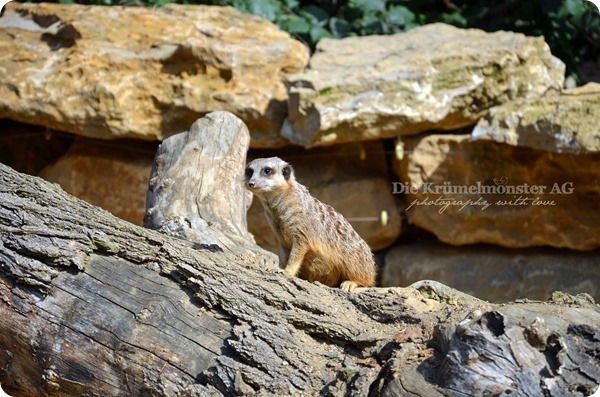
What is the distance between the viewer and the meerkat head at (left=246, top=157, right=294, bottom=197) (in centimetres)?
435

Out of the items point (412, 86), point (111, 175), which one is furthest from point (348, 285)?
point (111, 175)

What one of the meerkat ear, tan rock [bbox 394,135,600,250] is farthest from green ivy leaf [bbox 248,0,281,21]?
the meerkat ear

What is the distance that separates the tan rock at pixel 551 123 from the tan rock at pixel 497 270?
2.98 ft

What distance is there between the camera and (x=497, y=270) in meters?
6.19

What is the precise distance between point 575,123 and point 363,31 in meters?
2.07

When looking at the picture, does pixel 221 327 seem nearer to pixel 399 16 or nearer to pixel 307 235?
pixel 307 235

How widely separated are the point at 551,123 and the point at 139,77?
9.23 ft

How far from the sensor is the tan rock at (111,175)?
6406 millimetres

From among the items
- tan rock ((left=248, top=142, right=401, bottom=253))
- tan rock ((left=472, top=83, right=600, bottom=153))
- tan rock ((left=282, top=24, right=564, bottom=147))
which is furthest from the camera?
tan rock ((left=248, top=142, right=401, bottom=253))

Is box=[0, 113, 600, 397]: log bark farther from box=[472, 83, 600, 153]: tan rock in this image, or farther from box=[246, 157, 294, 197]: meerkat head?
box=[472, 83, 600, 153]: tan rock

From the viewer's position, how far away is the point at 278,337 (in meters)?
2.95

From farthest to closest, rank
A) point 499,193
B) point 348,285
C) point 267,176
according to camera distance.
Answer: point 499,193, point 267,176, point 348,285

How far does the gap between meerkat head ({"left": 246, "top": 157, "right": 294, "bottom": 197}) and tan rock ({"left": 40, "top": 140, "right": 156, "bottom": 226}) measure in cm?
217

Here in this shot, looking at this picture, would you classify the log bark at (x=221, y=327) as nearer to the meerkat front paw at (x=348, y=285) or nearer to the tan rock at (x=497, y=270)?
the meerkat front paw at (x=348, y=285)
